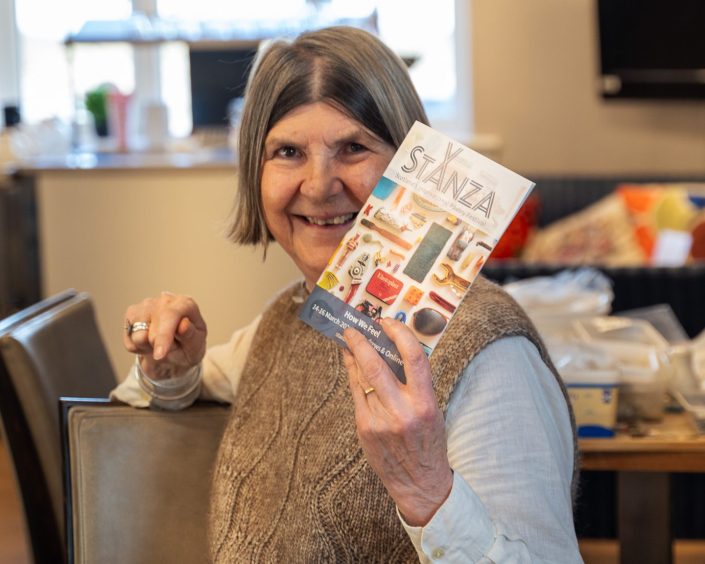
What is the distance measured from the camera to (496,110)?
5.12 metres

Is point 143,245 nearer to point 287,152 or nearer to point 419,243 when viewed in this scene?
point 287,152

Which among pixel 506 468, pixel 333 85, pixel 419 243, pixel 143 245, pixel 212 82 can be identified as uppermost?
pixel 333 85

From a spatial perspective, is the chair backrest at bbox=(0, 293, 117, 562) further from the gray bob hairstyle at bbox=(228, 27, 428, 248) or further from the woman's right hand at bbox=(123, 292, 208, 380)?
the gray bob hairstyle at bbox=(228, 27, 428, 248)

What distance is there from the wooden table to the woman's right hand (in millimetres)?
618

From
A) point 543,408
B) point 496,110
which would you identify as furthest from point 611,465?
point 496,110

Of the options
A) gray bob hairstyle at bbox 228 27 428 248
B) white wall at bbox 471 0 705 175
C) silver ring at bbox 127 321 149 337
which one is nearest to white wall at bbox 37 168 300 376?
white wall at bbox 471 0 705 175

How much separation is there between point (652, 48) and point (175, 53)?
214 cm

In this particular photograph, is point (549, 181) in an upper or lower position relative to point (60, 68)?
lower

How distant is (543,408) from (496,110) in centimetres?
400

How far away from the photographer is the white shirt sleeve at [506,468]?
109cm

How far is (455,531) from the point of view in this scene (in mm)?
1087

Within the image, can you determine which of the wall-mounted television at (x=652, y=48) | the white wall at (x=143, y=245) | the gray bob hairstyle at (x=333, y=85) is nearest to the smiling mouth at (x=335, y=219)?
the gray bob hairstyle at (x=333, y=85)

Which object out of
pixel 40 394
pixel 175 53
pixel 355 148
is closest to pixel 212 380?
pixel 40 394

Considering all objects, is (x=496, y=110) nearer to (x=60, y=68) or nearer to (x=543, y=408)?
(x=60, y=68)
